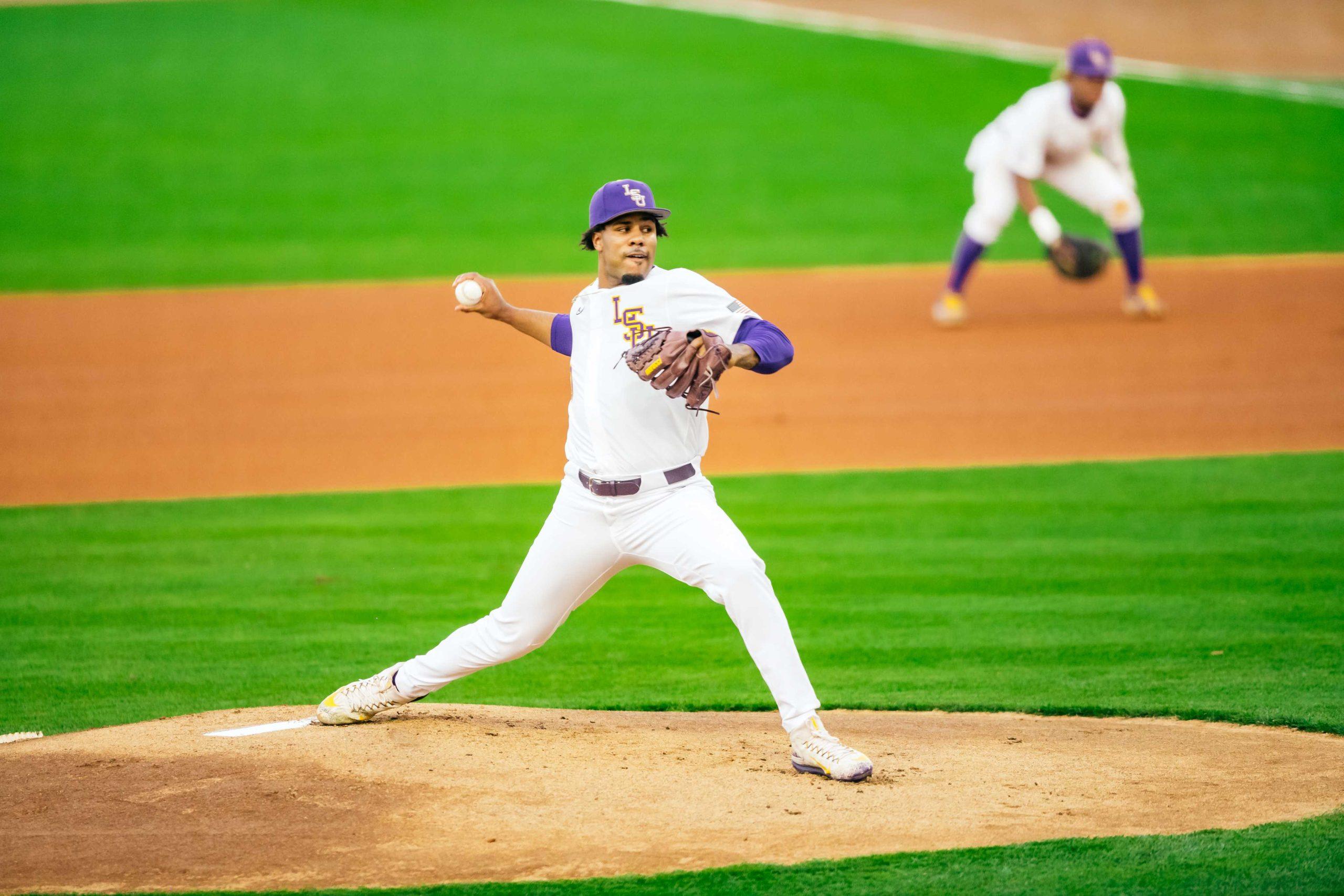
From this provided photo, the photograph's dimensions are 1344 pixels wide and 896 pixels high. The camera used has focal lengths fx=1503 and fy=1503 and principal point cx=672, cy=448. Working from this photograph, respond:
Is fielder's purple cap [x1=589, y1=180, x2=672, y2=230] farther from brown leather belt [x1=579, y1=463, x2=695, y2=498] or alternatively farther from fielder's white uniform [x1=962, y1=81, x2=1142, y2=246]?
fielder's white uniform [x1=962, y1=81, x2=1142, y2=246]

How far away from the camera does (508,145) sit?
80.2ft

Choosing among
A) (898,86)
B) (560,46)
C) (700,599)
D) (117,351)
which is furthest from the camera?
(560,46)

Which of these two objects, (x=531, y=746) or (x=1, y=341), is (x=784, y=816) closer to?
(x=531, y=746)

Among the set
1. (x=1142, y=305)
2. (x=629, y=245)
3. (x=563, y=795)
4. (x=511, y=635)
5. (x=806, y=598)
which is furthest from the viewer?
(x=1142, y=305)

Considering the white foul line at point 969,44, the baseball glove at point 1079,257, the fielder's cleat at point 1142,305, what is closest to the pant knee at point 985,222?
the baseball glove at point 1079,257

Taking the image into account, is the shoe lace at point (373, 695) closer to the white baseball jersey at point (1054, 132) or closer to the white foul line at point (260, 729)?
the white foul line at point (260, 729)

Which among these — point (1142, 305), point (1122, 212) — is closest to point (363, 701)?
point (1122, 212)

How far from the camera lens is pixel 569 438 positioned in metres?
5.16

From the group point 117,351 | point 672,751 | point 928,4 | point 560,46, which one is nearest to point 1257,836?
point 672,751

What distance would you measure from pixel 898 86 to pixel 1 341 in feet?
56.4

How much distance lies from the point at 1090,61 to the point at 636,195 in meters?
8.41

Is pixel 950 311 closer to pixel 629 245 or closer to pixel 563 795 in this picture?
pixel 629 245

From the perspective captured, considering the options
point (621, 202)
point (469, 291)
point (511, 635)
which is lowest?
point (511, 635)

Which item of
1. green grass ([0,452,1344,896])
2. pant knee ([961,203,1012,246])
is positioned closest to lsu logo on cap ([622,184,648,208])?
green grass ([0,452,1344,896])
